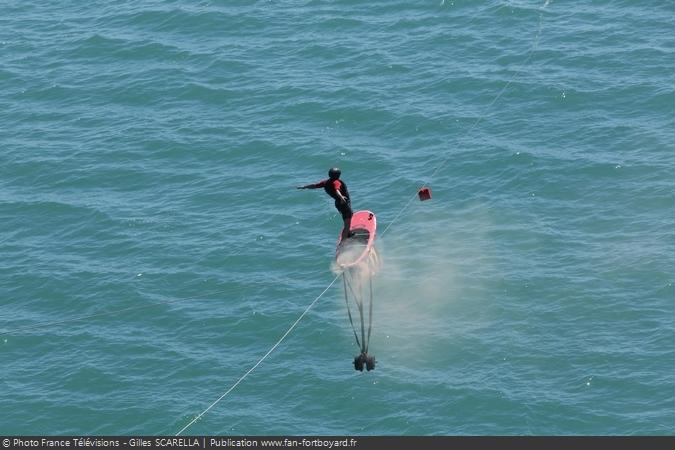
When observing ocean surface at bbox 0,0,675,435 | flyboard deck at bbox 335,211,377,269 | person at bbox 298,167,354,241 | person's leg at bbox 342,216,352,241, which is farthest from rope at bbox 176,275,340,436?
person at bbox 298,167,354,241

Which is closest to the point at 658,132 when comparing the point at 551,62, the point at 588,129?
the point at 588,129

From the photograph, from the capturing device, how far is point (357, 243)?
96062mm

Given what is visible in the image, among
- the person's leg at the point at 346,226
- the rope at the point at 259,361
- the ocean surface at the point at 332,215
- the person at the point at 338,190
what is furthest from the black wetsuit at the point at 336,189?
the ocean surface at the point at 332,215

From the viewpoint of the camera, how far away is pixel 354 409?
115875 mm

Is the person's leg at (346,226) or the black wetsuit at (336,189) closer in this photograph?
the black wetsuit at (336,189)

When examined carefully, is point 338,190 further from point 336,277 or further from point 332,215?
point 332,215

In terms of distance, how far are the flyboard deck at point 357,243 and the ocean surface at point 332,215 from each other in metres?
22.0

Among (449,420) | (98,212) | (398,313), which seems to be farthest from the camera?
(98,212)

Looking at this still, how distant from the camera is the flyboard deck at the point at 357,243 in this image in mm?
93875

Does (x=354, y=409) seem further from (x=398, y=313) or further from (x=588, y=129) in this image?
(x=588, y=129)

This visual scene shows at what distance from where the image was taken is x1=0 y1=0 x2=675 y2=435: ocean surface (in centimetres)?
11731

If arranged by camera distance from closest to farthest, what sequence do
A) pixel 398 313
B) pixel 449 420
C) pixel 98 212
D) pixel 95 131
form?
pixel 449 420 < pixel 398 313 < pixel 98 212 < pixel 95 131

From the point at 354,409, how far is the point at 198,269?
71.2 feet

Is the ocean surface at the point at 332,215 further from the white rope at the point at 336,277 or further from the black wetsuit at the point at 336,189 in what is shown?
the black wetsuit at the point at 336,189
